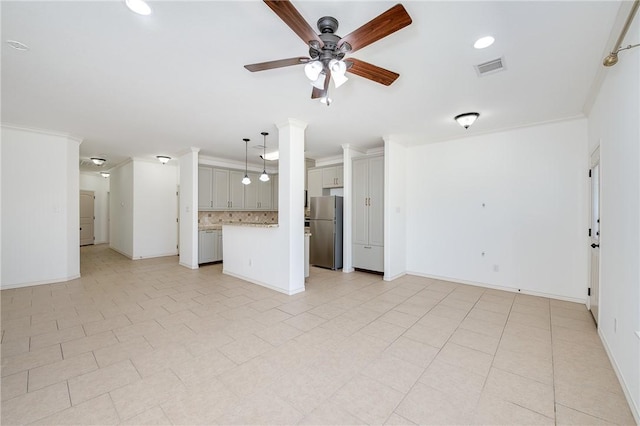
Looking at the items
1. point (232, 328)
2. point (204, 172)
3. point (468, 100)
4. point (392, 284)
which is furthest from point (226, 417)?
point (204, 172)

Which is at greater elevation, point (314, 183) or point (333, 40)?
point (333, 40)

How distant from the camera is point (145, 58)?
2.37 meters

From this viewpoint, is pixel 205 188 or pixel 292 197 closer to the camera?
pixel 292 197

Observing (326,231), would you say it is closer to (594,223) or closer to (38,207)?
(594,223)

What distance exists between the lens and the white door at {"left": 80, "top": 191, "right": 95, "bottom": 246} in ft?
29.7

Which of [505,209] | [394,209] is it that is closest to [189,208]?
[394,209]

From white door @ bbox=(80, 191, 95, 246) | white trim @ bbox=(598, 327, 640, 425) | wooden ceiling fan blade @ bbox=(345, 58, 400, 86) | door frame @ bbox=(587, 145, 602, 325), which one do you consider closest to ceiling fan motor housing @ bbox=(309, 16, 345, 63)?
wooden ceiling fan blade @ bbox=(345, 58, 400, 86)

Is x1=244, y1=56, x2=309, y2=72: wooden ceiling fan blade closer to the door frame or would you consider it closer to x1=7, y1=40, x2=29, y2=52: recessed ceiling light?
x1=7, y1=40, x2=29, y2=52: recessed ceiling light

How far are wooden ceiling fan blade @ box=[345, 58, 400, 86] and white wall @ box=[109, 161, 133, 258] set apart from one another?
7.13 meters

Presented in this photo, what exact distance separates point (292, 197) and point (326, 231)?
6.67 feet

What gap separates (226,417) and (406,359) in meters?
1.46

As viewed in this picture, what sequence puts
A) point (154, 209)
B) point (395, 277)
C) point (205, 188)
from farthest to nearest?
point (154, 209), point (205, 188), point (395, 277)

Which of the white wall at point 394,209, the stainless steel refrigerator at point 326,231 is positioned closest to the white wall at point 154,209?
the stainless steel refrigerator at point 326,231

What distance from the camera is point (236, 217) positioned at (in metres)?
7.48
